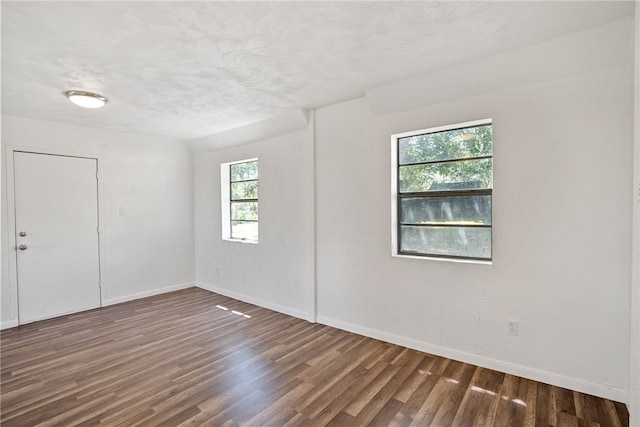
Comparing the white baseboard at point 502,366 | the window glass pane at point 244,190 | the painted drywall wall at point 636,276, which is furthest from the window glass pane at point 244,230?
the painted drywall wall at point 636,276

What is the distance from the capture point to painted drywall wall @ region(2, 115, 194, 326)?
13.5 ft

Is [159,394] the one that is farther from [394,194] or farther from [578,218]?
[578,218]

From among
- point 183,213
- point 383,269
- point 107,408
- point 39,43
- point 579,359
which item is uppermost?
point 39,43

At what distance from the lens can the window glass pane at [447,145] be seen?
274 cm

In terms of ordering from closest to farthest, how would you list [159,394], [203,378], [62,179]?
[159,394] → [203,378] → [62,179]

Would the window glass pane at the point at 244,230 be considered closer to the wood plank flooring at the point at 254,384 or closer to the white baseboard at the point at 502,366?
the wood plank flooring at the point at 254,384

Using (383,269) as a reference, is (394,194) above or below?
above

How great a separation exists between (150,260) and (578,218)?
17.7 ft

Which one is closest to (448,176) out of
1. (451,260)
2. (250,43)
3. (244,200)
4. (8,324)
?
(451,260)

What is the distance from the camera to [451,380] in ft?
8.00

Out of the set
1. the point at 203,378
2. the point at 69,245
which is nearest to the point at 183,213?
the point at 69,245

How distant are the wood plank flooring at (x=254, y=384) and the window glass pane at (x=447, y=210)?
1270 millimetres

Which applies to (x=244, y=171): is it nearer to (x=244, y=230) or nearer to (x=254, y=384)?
(x=244, y=230)

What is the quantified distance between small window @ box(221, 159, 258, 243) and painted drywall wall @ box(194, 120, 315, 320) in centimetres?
12
